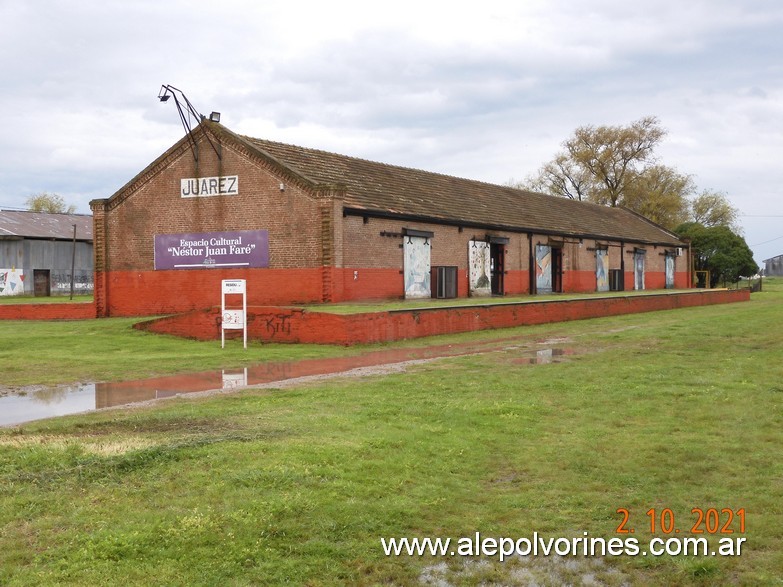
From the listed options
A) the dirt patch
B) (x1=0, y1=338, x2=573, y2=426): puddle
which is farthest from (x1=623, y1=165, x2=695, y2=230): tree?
the dirt patch

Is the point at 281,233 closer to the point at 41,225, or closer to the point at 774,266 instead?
the point at 41,225

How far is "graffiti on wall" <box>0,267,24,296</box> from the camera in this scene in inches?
1895

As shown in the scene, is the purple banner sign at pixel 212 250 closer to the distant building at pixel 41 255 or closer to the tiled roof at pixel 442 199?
the tiled roof at pixel 442 199

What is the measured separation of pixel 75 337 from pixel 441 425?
52.4 ft

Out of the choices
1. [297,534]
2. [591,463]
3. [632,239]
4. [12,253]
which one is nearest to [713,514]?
[591,463]

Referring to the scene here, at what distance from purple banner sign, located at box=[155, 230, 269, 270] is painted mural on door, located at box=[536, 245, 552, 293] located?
52.2 ft

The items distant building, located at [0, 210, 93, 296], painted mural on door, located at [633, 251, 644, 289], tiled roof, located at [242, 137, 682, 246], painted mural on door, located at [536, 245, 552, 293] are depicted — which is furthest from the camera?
painted mural on door, located at [633, 251, 644, 289]

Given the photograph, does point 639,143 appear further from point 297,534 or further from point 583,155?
point 297,534

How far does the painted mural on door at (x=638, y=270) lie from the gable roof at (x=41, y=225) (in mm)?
35493

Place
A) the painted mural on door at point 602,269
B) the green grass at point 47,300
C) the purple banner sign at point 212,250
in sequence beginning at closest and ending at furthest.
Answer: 1. the purple banner sign at point 212,250
2. the green grass at point 47,300
3. the painted mural on door at point 602,269

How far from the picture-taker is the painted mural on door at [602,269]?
44.7 m

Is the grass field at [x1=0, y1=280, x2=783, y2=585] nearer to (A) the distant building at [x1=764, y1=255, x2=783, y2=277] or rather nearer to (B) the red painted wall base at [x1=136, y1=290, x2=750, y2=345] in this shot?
(B) the red painted wall base at [x1=136, y1=290, x2=750, y2=345]

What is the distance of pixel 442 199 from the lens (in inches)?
1394

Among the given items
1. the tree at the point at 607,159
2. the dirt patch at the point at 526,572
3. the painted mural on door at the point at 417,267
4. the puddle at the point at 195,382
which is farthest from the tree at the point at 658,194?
the dirt patch at the point at 526,572
